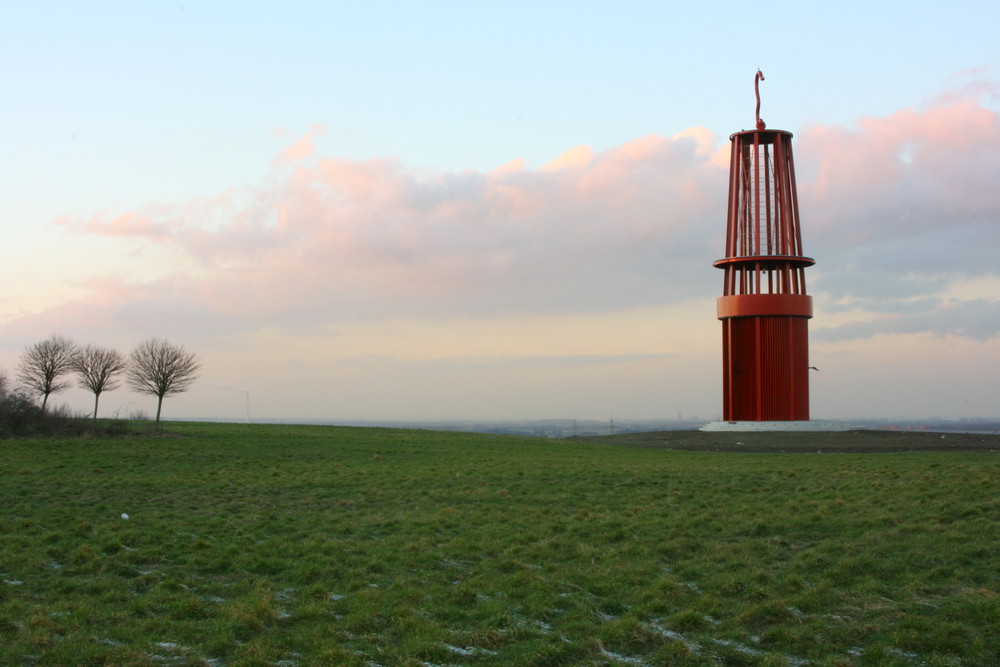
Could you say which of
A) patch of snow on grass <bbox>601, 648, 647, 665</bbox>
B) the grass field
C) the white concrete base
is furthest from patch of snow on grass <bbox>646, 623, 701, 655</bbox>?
the white concrete base

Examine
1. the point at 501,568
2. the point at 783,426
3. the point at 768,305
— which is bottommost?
the point at 501,568

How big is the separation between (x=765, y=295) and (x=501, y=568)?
137 feet

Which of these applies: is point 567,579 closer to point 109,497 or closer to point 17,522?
point 17,522

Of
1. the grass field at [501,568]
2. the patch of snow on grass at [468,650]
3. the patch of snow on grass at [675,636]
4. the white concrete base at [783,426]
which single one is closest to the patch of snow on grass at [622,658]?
the grass field at [501,568]

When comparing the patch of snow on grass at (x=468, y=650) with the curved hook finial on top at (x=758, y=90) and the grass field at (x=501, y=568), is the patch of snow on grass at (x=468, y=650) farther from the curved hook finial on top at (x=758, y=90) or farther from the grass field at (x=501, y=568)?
the curved hook finial on top at (x=758, y=90)

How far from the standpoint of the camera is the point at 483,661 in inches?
334

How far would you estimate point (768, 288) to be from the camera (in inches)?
2057

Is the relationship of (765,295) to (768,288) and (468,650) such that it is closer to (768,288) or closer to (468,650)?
(768,288)

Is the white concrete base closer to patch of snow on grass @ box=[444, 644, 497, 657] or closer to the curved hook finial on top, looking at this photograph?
the curved hook finial on top

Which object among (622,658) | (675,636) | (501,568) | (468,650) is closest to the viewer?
(622,658)

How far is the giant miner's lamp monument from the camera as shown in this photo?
51094 millimetres

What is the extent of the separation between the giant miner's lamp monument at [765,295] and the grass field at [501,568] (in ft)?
87.8

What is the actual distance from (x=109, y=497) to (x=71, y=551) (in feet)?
21.7

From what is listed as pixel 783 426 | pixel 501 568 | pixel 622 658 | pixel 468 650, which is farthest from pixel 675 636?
pixel 783 426
